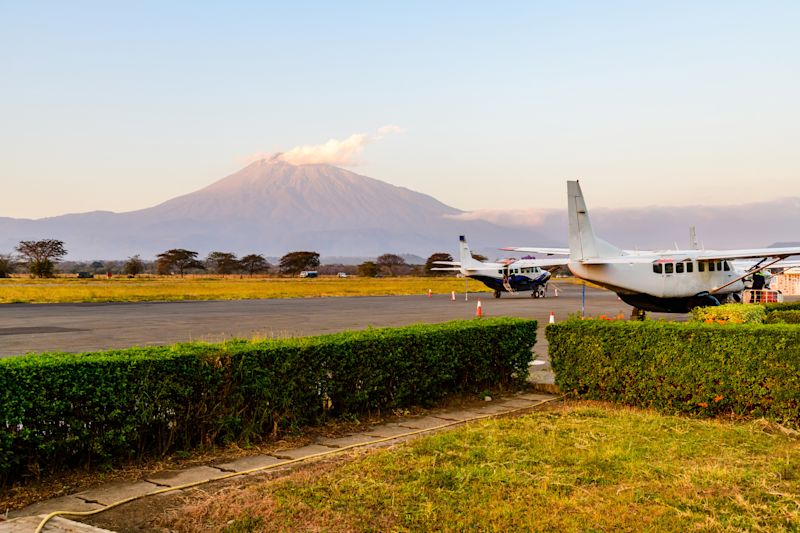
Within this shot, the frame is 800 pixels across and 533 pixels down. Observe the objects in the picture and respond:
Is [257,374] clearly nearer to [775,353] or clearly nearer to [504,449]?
[504,449]

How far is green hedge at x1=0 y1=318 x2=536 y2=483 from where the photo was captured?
5793 mm

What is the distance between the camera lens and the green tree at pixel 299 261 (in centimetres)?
19325

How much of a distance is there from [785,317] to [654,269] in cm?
870

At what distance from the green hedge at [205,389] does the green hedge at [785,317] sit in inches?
329

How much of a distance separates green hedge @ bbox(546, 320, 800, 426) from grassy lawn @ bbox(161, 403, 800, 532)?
74 cm

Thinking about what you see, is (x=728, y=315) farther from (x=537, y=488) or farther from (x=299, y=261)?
(x=299, y=261)

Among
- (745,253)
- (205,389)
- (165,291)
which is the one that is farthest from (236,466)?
(165,291)

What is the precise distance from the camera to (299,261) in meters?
193

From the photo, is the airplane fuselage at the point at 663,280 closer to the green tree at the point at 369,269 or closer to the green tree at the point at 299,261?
the green tree at the point at 369,269

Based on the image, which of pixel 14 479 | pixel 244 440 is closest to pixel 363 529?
pixel 244 440

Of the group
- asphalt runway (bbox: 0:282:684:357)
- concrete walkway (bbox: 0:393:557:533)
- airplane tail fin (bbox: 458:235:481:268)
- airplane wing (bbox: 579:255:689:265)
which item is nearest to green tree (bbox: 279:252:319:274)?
airplane tail fin (bbox: 458:235:481:268)

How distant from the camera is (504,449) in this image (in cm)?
658

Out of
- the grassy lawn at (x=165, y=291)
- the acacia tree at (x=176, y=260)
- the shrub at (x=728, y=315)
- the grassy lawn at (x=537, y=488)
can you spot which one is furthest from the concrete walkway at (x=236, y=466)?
the acacia tree at (x=176, y=260)

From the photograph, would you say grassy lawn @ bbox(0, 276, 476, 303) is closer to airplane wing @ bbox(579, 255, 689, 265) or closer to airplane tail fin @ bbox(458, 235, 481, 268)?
airplane tail fin @ bbox(458, 235, 481, 268)
